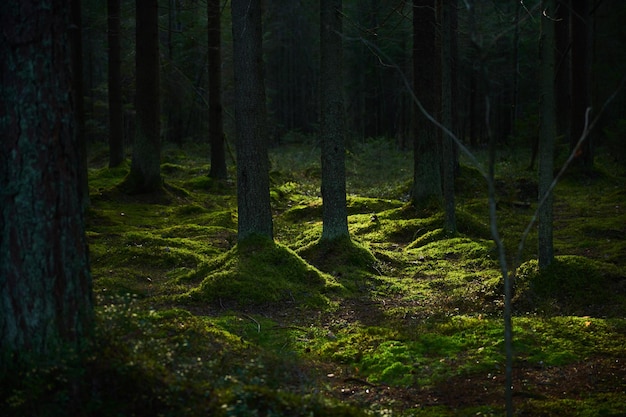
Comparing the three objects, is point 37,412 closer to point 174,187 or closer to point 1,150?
point 1,150

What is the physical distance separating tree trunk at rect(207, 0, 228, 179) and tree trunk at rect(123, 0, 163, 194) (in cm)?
264

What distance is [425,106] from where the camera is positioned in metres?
14.0

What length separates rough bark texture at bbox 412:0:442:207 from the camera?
14.1m

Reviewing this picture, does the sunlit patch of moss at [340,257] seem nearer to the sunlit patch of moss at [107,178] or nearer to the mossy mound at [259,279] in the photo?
the mossy mound at [259,279]

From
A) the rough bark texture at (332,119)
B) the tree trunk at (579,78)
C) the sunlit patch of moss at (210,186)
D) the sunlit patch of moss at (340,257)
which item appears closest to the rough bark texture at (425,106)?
the rough bark texture at (332,119)

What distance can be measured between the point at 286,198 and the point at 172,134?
22476 mm

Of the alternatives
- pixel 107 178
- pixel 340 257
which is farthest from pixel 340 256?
pixel 107 178

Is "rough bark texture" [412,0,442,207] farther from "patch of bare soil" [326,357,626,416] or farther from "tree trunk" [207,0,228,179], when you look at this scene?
"patch of bare soil" [326,357,626,416]

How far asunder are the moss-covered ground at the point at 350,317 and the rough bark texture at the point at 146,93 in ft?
4.38

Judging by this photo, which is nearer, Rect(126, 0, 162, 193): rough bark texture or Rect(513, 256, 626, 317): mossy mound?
Rect(513, 256, 626, 317): mossy mound

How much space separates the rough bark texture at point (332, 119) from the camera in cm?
1032

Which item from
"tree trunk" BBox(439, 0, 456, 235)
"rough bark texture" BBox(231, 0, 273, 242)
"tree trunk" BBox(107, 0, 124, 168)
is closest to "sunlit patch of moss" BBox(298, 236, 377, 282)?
"rough bark texture" BBox(231, 0, 273, 242)

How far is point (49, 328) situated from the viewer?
3.85m

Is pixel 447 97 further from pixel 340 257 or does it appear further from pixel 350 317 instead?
pixel 350 317
